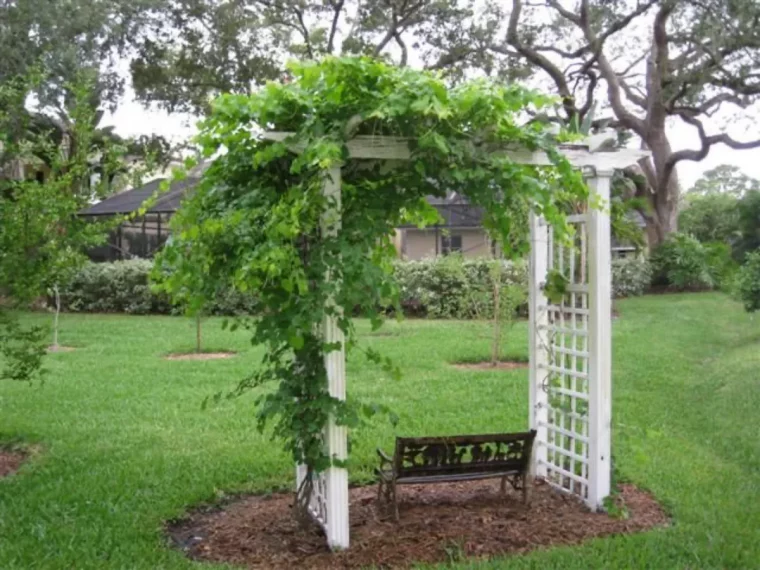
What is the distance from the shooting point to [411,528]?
14.7 ft

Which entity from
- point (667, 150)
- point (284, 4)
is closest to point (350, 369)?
point (284, 4)

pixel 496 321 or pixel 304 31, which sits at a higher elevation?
pixel 304 31

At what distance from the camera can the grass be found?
13.8 feet

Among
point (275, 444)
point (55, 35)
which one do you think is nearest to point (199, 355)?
point (275, 444)

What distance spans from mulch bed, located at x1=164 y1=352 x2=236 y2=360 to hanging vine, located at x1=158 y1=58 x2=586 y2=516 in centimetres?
705

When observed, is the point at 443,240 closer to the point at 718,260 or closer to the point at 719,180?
the point at 718,260

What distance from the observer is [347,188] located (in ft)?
13.8

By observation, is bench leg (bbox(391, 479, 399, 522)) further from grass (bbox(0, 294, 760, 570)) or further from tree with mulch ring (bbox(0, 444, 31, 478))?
tree with mulch ring (bbox(0, 444, 31, 478))

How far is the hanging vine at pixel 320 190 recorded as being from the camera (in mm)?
3717

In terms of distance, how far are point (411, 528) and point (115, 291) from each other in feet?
46.5

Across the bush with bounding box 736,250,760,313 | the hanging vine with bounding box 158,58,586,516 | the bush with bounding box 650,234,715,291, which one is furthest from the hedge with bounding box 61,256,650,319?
the hanging vine with bounding box 158,58,586,516

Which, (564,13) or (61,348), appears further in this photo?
(564,13)

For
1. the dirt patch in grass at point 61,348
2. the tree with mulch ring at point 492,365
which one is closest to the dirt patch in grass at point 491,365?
the tree with mulch ring at point 492,365

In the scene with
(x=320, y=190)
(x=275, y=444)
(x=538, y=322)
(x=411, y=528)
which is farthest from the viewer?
(x=275, y=444)
